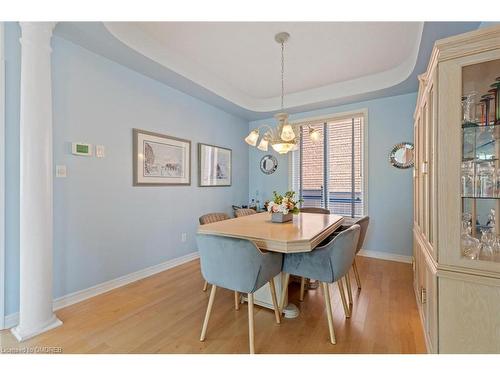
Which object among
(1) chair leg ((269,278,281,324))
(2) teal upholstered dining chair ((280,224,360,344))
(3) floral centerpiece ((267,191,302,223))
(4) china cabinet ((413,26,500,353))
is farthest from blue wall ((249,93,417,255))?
(1) chair leg ((269,278,281,324))

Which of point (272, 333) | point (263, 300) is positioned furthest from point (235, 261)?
point (263, 300)

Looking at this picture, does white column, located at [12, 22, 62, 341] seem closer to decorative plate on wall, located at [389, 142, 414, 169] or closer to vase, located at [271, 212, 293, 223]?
vase, located at [271, 212, 293, 223]

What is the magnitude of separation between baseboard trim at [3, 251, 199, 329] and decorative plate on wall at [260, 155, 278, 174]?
228 centimetres

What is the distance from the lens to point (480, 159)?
1380 mm

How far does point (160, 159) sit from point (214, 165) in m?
1.08

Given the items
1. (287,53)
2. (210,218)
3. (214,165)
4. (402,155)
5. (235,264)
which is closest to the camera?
(235,264)

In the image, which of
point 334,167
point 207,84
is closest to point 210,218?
point 207,84

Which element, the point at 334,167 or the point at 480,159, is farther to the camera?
the point at 334,167

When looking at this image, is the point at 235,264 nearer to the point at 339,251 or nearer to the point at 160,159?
the point at 339,251

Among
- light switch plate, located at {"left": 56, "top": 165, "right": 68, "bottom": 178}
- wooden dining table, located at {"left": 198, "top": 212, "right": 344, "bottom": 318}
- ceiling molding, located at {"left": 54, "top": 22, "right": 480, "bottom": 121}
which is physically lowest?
wooden dining table, located at {"left": 198, "top": 212, "right": 344, "bottom": 318}

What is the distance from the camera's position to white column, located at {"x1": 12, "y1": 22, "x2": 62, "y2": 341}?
1.77 metres

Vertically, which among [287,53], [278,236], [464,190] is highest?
[287,53]

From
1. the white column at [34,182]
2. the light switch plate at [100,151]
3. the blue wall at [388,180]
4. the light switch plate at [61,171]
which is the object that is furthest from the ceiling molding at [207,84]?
the light switch plate at [61,171]
